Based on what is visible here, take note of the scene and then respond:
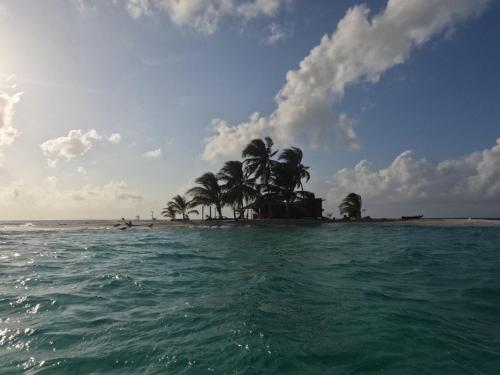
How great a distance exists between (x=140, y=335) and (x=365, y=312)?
373 centimetres

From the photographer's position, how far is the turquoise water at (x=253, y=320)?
12.9 ft

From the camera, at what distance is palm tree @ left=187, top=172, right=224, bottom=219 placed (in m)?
48.6

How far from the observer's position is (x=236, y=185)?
151ft

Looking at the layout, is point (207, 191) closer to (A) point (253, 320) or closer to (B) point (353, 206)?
(B) point (353, 206)

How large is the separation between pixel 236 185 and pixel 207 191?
506cm

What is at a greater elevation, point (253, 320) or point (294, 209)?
point (294, 209)

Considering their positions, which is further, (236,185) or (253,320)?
(236,185)

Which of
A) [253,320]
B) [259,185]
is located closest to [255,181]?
[259,185]

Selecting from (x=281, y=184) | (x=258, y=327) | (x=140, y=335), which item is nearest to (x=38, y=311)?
(x=140, y=335)

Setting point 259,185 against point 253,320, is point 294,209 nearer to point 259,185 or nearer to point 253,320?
point 259,185

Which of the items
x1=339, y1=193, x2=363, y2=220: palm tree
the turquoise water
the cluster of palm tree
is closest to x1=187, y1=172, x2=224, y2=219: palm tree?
the cluster of palm tree

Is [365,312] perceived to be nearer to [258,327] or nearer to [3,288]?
[258,327]

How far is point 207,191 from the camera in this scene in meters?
48.6

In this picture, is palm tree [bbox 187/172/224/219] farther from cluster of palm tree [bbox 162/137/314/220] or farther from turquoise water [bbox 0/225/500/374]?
turquoise water [bbox 0/225/500/374]
